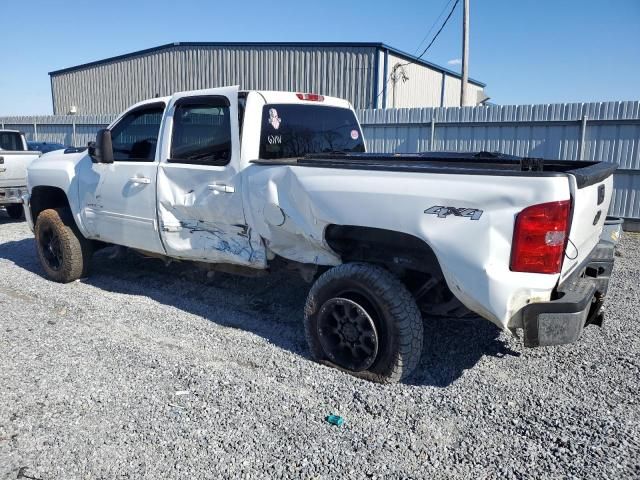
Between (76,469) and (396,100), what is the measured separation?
19.9 metres

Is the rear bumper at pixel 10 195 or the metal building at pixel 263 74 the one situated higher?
the metal building at pixel 263 74

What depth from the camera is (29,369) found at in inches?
152

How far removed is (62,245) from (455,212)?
182 inches

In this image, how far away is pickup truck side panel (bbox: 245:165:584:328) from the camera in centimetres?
294

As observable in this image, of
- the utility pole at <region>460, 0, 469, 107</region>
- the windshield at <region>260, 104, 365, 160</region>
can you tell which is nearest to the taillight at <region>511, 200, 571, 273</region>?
the windshield at <region>260, 104, 365, 160</region>

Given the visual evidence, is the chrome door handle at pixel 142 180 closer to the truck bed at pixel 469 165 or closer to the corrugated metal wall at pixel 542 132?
the truck bed at pixel 469 165

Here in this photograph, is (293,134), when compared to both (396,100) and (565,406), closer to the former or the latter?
(565,406)

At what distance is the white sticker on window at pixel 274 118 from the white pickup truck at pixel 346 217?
0.01m

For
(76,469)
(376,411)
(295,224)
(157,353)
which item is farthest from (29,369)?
(376,411)

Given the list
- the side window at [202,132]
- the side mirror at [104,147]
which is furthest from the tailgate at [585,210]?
the side mirror at [104,147]

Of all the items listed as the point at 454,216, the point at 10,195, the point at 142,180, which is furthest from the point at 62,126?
the point at 454,216

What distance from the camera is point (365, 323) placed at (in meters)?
3.66

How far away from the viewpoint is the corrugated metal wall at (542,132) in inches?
391

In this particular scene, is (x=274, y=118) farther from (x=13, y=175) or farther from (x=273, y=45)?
(x=273, y=45)
